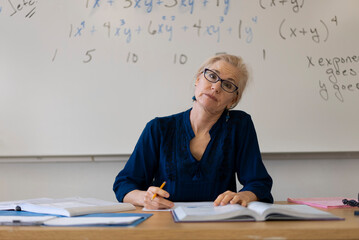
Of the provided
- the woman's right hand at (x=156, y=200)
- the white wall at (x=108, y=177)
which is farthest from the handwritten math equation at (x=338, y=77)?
the woman's right hand at (x=156, y=200)

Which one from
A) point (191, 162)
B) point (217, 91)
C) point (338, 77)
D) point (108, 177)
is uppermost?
point (338, 77)

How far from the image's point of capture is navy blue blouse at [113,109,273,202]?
1.39 metres

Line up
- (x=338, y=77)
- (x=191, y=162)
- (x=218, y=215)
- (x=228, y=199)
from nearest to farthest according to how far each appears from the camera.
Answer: (x=218, y=215)
(x=228, y=199)
(x=191, y=162)
(x=338, y=77)

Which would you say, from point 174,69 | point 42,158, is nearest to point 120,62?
point 174,69

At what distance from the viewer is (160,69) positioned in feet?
6.70

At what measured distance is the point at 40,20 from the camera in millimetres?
2072

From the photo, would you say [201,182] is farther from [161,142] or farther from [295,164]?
[295,164]

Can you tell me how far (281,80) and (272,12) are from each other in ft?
1.23

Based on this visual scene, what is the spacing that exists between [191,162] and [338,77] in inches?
43.0

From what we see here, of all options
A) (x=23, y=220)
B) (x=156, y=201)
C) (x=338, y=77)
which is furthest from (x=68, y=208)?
(x=338, y=77)

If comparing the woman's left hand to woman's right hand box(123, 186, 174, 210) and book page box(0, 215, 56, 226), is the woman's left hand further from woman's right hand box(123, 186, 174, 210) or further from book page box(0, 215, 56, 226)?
book page box(0, 215, 56, 226)

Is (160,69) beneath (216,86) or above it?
above

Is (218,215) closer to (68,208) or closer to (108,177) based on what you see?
(68,208)

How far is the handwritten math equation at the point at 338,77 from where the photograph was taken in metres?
2.01
